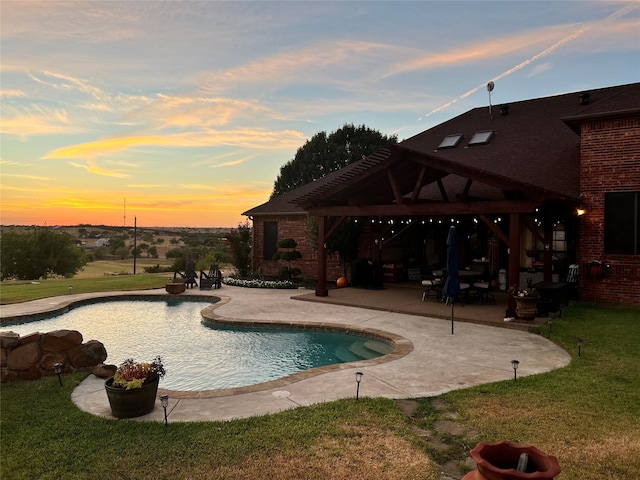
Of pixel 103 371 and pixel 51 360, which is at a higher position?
pixel 51 360

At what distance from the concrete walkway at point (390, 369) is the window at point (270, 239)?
9191 mm

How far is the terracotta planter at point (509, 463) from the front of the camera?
2568 mm

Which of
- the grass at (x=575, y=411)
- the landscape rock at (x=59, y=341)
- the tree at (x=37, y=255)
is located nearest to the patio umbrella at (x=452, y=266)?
the grass at (x=575, y=411)

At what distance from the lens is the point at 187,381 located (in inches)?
289

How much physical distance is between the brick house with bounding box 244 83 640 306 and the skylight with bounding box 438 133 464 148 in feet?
0.26

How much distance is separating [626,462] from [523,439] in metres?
0.87

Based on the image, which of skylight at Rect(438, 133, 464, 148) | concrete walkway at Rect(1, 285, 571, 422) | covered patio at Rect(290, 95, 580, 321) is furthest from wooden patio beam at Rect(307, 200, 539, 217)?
skylight at Rect(438, 133, 464, 148)

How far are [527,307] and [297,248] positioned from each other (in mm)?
11822

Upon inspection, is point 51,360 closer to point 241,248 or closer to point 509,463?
point 509,463

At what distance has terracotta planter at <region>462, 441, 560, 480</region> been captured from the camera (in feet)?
8.43

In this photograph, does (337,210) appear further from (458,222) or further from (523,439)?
(523,439)

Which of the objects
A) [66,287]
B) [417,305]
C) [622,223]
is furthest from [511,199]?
[66,287]

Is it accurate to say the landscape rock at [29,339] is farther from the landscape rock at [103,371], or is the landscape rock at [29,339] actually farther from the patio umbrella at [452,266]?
the patio umbrella at [452,266]

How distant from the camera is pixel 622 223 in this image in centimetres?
1173
